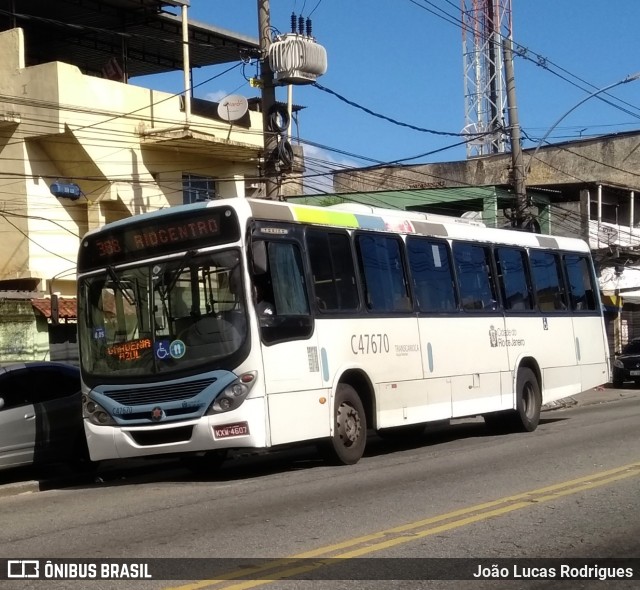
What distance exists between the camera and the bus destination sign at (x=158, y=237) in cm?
1145

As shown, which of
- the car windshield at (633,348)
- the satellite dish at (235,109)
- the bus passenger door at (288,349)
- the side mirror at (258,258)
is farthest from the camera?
the car windshield at (633,348)

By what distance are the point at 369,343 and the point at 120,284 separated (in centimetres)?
328

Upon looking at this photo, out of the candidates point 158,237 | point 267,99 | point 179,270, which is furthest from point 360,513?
point 267,99

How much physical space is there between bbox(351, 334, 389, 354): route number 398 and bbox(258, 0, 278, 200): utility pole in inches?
240

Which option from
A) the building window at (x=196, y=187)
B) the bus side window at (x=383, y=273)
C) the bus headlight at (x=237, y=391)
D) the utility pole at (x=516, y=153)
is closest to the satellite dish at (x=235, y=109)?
the building window at (x=196, y=187)

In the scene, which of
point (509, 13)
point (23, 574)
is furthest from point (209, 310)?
point (509, 13)

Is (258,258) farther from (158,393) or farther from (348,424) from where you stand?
(348,424)

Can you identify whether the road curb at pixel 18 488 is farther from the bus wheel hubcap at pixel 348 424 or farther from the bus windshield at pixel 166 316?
the bus wheel hubcap at pixel 348 424

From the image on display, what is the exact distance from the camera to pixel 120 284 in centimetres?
1205

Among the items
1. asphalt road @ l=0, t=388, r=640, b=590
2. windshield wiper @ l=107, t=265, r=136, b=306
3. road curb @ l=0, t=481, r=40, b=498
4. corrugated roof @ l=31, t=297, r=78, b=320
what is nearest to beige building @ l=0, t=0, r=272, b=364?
corrugated roof @ l=31, t=297, r=78, b=320

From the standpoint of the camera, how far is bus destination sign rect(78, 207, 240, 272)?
1145 cm

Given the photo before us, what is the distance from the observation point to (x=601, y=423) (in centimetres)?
1772

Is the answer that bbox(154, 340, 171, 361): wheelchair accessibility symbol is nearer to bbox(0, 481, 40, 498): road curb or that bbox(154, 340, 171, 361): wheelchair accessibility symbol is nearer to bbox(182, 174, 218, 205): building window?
bbox(0, 481, 40, 498): road curb

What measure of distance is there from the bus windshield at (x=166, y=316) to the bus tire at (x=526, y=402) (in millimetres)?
6979
